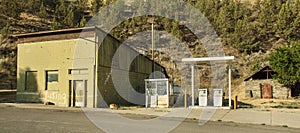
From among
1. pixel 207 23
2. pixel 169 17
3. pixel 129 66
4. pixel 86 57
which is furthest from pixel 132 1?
pixel 86 57

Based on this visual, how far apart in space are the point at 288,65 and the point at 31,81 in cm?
2596

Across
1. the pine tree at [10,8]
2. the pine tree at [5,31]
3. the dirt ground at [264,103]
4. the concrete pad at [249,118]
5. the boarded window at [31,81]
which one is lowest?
the dirt ground at [264,103]

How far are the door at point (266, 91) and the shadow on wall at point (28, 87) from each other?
25514 mm

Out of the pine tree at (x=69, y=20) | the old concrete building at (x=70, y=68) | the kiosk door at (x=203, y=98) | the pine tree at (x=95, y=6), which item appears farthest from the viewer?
the pine tree at (x=95, y=6)

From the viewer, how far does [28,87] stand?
21375 millimetres

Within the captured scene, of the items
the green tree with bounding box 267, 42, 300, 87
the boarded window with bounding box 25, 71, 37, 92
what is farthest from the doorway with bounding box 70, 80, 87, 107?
the green tree with bounding box 267, 42, 300, 87

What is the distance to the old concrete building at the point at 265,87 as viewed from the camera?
32.6 metres

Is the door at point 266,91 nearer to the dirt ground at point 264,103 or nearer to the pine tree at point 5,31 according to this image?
the dirt ground at point 264,103

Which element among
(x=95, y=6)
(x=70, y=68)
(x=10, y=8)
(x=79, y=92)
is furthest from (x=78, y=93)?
(x=95, y=6)

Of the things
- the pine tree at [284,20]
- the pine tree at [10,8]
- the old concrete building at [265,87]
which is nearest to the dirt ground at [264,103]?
the old concrete building at [265,87]

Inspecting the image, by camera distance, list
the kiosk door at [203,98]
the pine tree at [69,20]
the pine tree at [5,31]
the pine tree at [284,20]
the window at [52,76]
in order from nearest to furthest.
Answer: the kiosk door at [203,98], the window at [52,76], the pine tree at [284,20], the pine tree at [5,31], the pine tree at [69,20]

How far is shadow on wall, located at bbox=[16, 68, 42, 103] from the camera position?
2109 centimetres

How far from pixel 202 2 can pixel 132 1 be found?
2105 cm

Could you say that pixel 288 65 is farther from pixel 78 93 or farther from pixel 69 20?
pixel 69 20
